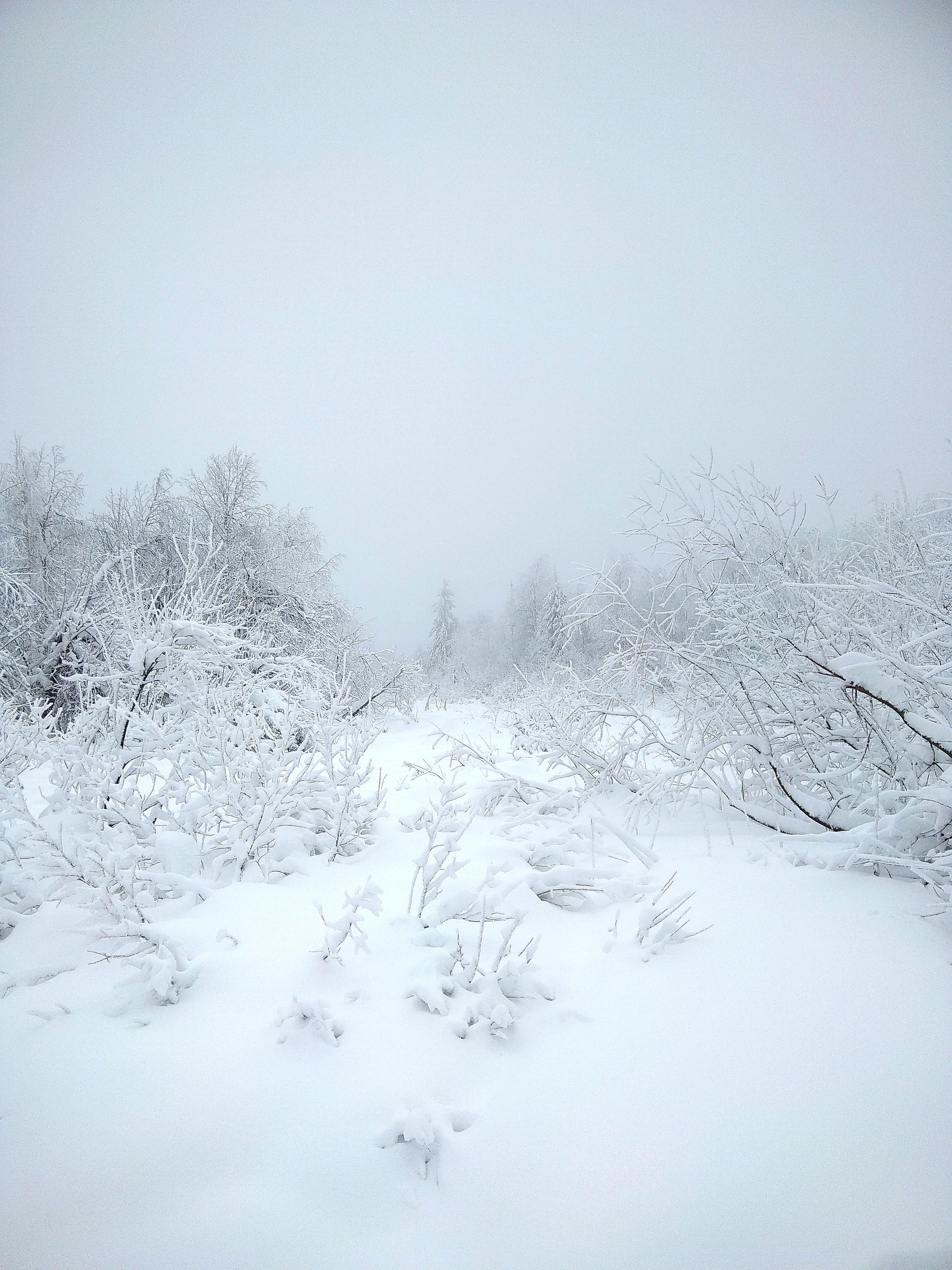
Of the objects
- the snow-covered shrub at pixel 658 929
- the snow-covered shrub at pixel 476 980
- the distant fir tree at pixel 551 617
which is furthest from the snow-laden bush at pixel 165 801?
the distant fir tree at pixel 551 617

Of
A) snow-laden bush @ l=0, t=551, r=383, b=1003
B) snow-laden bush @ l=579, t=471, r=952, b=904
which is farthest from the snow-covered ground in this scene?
snow-laden bush @ l=579, t=471, r=952, b=904

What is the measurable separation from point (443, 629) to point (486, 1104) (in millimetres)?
27087

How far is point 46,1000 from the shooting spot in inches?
77.7

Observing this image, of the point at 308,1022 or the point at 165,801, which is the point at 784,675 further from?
the point at 165,801

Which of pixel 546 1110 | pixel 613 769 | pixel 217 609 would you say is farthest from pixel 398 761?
pixel 546 1110

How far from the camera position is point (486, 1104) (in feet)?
5.21

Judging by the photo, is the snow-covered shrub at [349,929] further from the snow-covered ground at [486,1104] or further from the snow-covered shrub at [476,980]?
the snow-covered shrub at [476,980]

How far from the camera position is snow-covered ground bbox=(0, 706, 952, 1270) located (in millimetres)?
1274

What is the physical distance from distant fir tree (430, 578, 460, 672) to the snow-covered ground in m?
24.8

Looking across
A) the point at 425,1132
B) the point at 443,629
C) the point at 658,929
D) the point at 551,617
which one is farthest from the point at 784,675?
the point at 443,629

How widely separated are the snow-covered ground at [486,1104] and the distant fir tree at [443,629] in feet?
81.4

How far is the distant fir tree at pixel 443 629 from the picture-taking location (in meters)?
27.4

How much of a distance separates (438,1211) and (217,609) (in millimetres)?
4713

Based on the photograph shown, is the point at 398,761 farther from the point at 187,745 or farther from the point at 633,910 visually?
the point at 633,910
